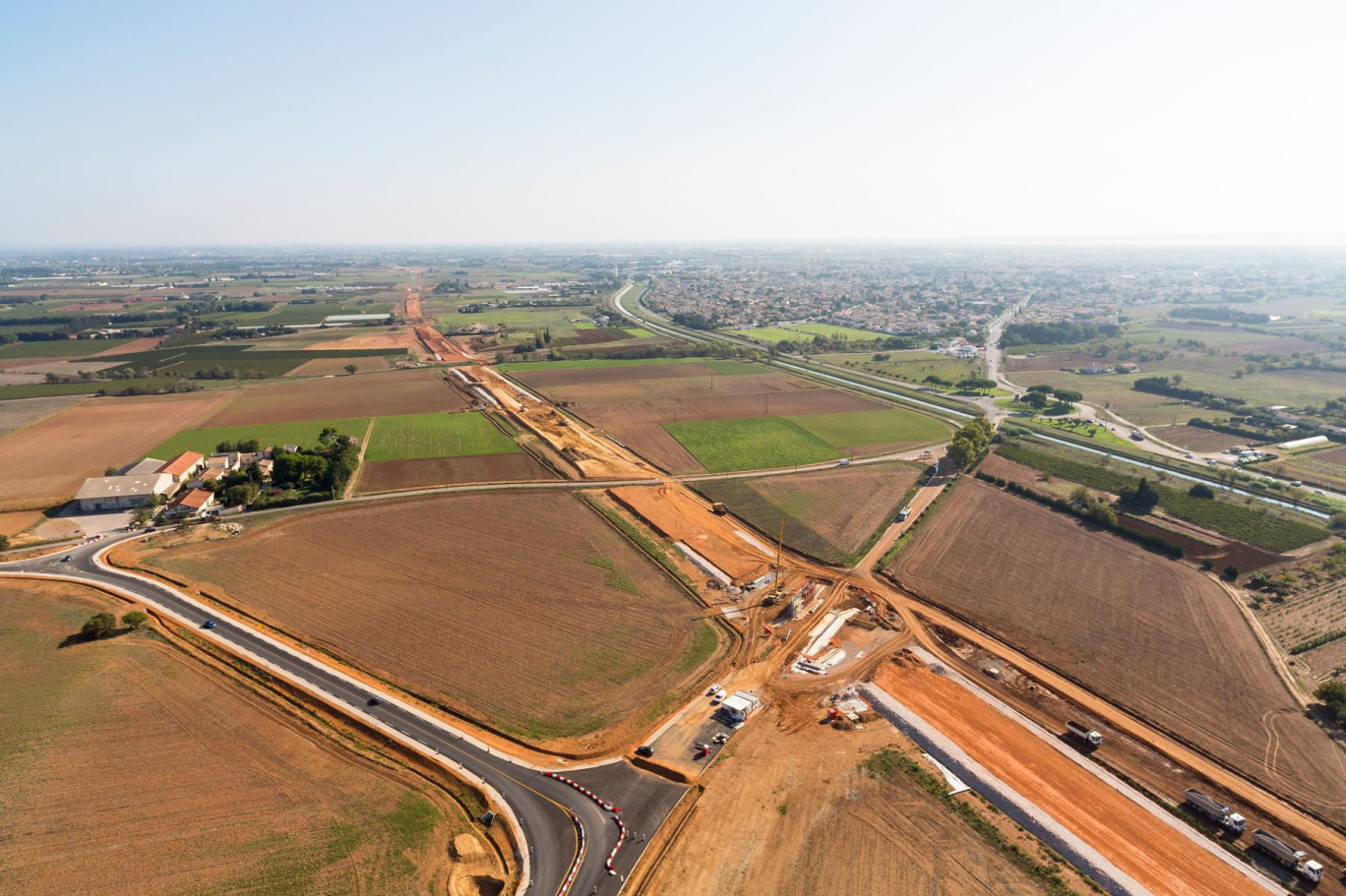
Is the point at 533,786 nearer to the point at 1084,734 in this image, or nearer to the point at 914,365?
the point at 1084,734

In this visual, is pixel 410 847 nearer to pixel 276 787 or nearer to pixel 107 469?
pixel 276 787

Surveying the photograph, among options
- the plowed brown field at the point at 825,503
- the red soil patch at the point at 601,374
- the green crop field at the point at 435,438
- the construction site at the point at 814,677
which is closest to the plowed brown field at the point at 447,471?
the green crop field at the point at 435,438

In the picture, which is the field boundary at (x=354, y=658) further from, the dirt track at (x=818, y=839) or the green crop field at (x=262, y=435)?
the green crop field at (x=262, y=435)

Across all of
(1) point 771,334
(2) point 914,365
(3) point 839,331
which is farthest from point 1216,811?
(3) point 839,331

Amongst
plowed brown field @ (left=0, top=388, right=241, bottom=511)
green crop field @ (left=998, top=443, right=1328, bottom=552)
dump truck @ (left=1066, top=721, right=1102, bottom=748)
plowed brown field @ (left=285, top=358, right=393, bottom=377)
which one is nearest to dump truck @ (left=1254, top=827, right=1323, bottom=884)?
dump truck @ (left=1066, top=721, right=1102, bottom=748)

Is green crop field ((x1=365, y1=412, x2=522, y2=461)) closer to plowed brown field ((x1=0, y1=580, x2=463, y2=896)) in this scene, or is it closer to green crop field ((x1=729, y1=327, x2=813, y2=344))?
plowed brown field ((x1=0, y1=580, x2=463, y2=896))

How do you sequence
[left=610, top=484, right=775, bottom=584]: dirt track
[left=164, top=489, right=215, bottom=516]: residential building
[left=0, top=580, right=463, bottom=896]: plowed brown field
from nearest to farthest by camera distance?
1. [left=0, top=580, right=463, bottom=896]: plowed brown field
2. [left=610, top=484, right=775, bottom=584]: dirt track
3. [left=164, top=489, right=215, bottom=516]: residential building
